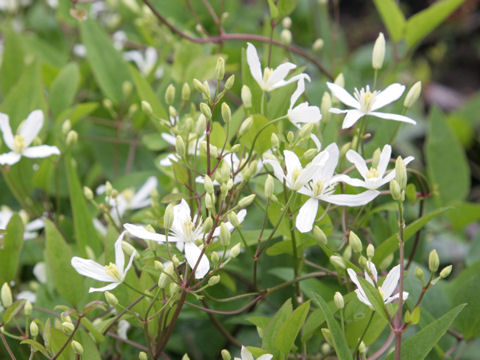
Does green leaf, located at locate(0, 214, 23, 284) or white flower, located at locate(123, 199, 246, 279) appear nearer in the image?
white flower, located at locate(123, 199, 246, 279)

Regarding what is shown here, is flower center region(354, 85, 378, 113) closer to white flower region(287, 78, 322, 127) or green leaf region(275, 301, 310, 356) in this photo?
white flower region(287, 78, 322, 127)

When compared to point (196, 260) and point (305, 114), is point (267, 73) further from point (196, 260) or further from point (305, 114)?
point (196, 260)

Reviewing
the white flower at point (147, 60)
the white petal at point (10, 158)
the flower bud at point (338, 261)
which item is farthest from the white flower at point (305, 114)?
the white flower at point (147, 60)

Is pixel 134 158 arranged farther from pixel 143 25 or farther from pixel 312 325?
pixel 312 325

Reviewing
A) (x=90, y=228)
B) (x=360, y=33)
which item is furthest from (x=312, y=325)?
(x=360, y=33)

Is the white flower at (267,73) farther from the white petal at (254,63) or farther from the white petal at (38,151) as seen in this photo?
the white petal at (38,151)

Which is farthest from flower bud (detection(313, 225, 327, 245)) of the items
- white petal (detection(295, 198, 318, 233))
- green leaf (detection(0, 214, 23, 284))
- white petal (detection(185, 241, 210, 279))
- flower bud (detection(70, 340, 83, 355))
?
green leaf (detection(0, 214, 23, 284))
